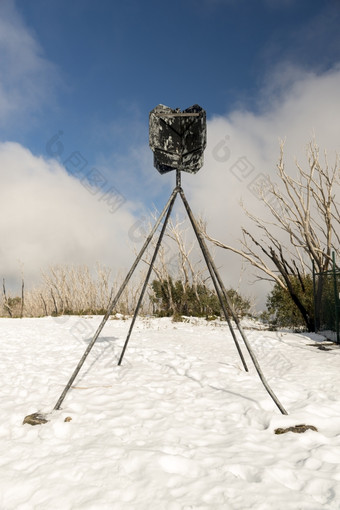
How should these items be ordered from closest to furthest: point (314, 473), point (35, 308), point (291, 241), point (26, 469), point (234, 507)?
1. point (234, 507)
2. point (314, 473)
3. point (26, 469)
4. point (291, 241)
5. point (35, 308)

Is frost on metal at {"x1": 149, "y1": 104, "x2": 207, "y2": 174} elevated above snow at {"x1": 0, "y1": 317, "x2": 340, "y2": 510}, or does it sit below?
above

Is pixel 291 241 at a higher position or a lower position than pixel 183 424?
higher

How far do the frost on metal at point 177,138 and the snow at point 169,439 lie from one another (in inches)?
95.8

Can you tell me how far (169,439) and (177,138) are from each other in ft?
9.80

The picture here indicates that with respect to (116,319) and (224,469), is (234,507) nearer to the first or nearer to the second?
(224,469)

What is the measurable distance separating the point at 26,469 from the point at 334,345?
639 cm

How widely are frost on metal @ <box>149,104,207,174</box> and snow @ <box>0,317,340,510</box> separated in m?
2.43

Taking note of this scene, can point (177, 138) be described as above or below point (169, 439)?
above

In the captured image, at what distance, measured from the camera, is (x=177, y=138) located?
3871 millimetres

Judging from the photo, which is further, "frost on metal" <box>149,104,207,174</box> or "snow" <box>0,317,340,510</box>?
"frost on metal" <box>149,104,207,174</box>

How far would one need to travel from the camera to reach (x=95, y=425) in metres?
2.73

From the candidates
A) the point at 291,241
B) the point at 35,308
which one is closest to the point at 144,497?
the point at 291,241

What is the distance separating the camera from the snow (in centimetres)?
179

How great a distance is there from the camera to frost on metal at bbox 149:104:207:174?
370cm
